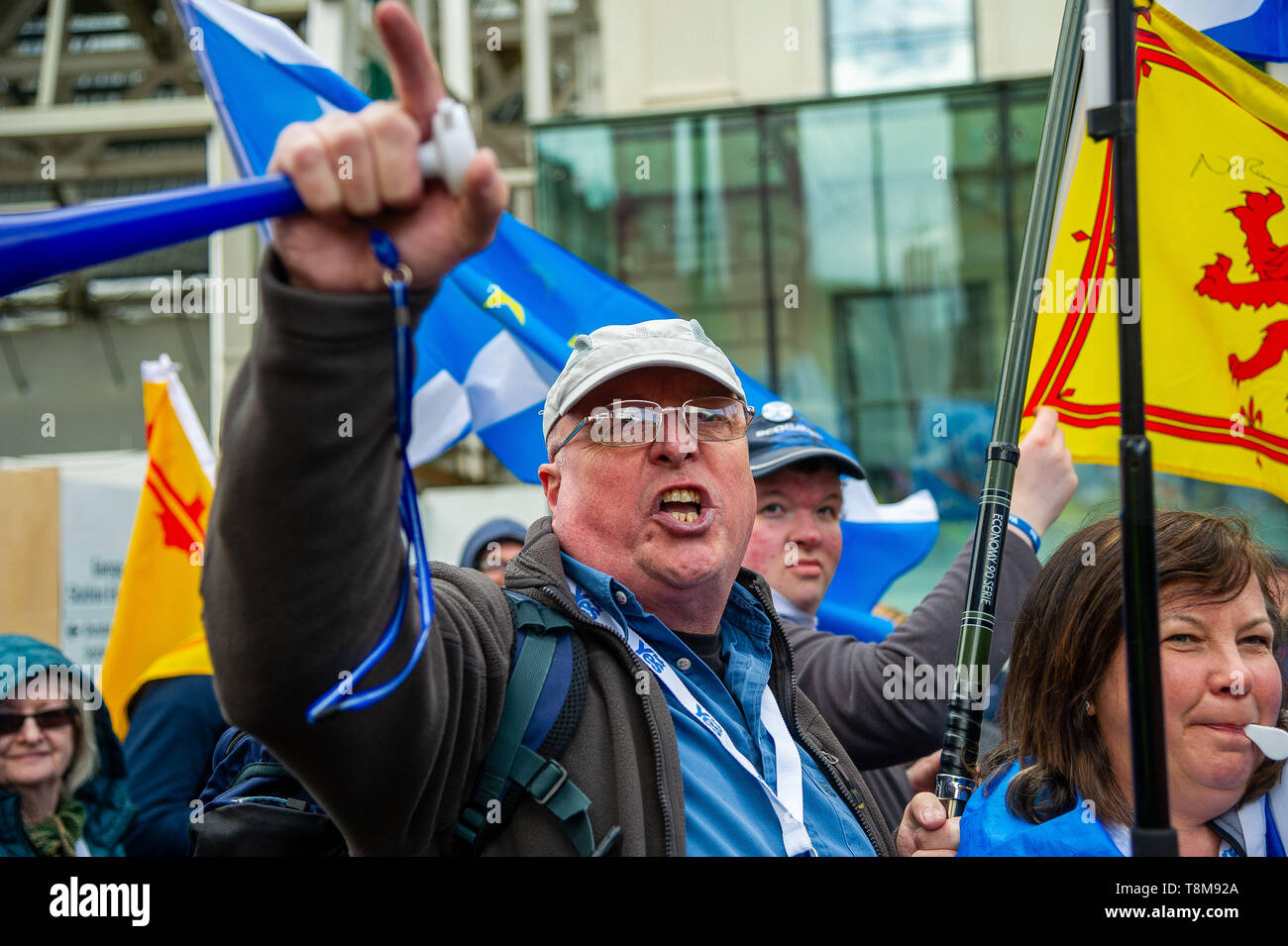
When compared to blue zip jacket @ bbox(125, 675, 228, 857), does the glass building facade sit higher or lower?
higher

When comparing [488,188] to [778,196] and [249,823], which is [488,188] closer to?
[249,823]

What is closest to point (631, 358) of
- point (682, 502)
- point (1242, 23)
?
point (682, 502)

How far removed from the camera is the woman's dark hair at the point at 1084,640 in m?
2.06

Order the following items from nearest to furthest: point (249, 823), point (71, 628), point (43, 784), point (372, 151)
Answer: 1. point (372, 151)
2. point (249, 823)
3. point (43, 784)
4. point (71, 628)

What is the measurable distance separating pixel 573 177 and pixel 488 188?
11.0 metres

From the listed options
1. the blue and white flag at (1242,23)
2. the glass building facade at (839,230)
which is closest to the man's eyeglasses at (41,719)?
the blue and white flag at (1242,23)

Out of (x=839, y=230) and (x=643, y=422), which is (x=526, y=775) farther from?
(x=839, y=230)

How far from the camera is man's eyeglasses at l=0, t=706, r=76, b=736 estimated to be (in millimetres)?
3707

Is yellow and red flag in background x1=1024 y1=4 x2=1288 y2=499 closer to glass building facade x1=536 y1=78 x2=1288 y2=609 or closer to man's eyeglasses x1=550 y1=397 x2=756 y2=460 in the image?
man's eyeglasses x1=550 y1=397 x2=756 y2=460

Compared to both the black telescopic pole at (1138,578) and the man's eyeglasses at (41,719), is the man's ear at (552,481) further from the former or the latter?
the man's eyeglasses at (41,719)

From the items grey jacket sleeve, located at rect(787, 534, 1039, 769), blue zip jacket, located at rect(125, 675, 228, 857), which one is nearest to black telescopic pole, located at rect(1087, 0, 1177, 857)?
grey jacket sleeve, located at rect(787, 534, 1039, 769)

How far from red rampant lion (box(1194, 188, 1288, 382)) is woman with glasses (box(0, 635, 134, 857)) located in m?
3.09
